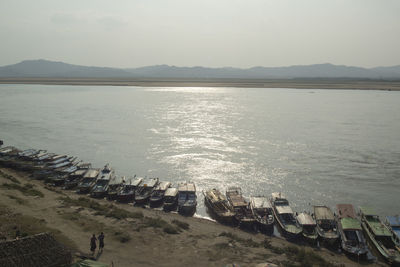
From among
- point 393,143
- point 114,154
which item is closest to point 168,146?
point 114,154

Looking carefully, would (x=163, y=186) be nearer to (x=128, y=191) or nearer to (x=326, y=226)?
(x=128, y=191)

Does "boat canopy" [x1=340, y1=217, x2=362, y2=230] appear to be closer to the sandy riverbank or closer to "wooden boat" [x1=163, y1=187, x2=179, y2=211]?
the sandy riverbank

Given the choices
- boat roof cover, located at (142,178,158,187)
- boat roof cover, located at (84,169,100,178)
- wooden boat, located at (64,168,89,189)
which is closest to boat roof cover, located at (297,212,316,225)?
boat roof cover, located at (142,178,158,187)

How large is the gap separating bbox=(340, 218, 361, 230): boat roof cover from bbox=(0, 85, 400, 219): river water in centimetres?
482

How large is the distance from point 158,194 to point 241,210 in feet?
28.4

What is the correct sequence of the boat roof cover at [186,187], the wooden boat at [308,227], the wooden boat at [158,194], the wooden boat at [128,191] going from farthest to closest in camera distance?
the boat roof cover at [186,187]
the wooden boat at [128,191]
the wooden boat at [158,194]
the wooden boat at [308,227]

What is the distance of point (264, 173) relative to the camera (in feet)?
136

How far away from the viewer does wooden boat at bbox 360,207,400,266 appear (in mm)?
23375

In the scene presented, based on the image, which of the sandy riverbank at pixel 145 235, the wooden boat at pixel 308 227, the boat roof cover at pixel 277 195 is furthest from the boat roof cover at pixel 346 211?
the boat roof cover at pixel 277 195

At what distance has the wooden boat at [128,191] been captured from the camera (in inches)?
→ 1307

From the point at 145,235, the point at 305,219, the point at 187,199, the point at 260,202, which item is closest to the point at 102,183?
the point at 187,199

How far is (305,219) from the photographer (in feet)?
91.2

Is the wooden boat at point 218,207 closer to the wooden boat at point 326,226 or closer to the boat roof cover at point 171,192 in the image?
the boat roof cover at point 171,192

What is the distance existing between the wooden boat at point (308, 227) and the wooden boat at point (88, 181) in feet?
70.9
